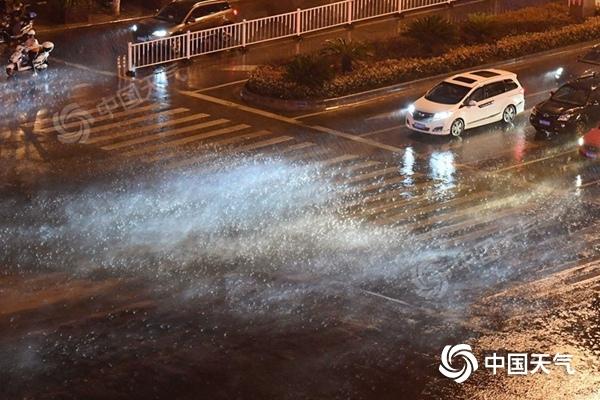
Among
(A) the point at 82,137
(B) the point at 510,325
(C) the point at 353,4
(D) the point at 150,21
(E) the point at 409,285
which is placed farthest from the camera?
(C) the point at 353,4

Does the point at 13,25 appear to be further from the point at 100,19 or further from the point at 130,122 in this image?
the point at 130,122

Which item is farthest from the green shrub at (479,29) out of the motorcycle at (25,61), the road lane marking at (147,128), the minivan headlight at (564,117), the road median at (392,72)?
the motorcycle at (25,61)

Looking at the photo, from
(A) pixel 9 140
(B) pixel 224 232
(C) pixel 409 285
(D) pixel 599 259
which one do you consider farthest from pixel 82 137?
(D) pixel 599 259

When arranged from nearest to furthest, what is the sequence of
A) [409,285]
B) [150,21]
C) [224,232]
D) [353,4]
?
[409,285], [224,232], [150,21], [353,4]

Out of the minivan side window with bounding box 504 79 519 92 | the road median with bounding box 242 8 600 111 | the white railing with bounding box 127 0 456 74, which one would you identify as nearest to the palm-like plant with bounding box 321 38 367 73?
the road median with bounding box 242 8 600 111

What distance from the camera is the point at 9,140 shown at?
97.4 feet

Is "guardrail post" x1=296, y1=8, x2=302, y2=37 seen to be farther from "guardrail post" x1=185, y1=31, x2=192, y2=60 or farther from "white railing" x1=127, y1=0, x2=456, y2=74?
"guardrail post" x1=185, y1=31, x2=192, y2=60

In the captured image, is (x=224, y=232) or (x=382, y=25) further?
(x=382, y=25)

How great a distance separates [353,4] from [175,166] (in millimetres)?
15289

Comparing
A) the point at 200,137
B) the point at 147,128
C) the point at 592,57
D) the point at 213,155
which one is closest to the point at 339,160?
the point at 213,155

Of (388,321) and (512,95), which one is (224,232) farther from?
(512,95)

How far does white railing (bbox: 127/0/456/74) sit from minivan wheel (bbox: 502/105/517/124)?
10.2 m

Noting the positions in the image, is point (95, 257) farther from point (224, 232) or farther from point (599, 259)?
point (599, 259)

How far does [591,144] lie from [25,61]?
694 inches
